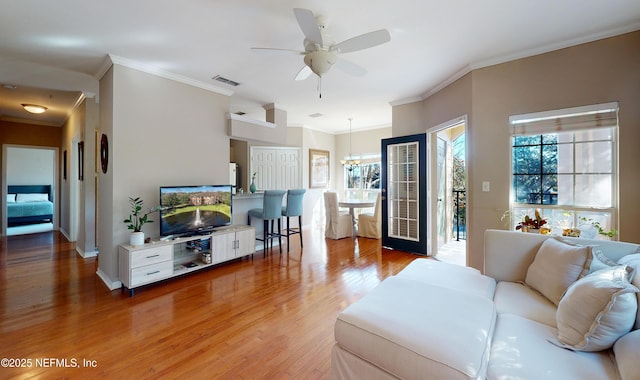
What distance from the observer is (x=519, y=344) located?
125 centimetres

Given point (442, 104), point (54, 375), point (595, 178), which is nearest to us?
point (54, 375)

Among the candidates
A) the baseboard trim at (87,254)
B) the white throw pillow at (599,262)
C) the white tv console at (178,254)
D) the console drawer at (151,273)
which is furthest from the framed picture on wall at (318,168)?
the white throw pillow at (599,262)

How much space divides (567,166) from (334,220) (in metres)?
3.80

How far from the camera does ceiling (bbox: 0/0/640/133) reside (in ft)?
7.13

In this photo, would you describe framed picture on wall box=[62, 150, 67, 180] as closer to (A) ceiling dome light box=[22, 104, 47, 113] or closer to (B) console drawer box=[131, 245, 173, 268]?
(A) ceiling dome light box=[22, 104, 47, 113]

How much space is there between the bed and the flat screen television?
21.7 feet

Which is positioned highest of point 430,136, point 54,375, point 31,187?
point 430,136

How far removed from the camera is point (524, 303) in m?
1.69

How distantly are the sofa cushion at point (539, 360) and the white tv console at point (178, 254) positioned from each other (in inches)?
129

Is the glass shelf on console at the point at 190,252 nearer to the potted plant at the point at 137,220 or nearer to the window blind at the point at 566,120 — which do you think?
the potted plant at the point at 137,220

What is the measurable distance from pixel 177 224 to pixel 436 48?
12.3 feet

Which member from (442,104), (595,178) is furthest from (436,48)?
(595,178)

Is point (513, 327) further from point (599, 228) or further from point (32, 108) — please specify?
point (32, 108)

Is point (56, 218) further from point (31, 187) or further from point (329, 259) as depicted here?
point (329, 259)
